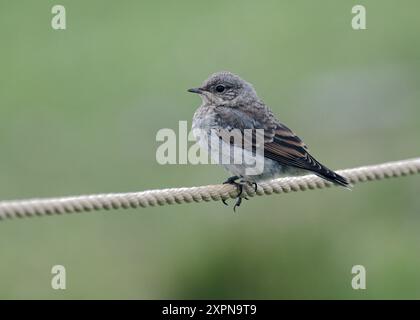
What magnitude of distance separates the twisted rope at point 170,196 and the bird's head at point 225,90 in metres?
1.29

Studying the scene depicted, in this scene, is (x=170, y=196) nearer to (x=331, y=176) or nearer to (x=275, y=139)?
(x=331, y=176)

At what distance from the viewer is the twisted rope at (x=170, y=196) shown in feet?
26.1

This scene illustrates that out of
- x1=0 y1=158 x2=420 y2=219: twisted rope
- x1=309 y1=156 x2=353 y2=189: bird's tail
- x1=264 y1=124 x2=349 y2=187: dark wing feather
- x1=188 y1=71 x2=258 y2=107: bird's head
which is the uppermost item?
x1=188 y1=71 x2=258 y2=107: bird's head

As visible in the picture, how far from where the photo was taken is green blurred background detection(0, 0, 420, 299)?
1300 centimetres

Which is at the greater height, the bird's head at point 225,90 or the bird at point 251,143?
the bird's head at point 225,90

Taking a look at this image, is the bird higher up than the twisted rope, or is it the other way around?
the bird

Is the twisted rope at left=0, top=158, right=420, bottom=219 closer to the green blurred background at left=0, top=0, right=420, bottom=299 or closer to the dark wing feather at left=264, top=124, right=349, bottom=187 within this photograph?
the dark wing feather at left=264, top=124, right=349, bottom=187

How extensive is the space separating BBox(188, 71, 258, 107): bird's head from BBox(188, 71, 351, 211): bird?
104 millimetres

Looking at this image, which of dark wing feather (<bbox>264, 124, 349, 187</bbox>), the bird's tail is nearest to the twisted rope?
the bird's tail

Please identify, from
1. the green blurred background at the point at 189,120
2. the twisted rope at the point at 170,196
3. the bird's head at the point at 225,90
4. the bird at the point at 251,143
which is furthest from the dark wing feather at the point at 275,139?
the green blurred background at the point at 189,120

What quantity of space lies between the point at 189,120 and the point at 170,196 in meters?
7.61

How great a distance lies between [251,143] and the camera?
404 inches

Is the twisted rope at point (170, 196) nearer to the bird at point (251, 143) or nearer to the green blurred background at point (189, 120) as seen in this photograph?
the bird at point (251, 143)

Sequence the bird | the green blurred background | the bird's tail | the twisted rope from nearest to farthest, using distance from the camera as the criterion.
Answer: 1. the twisted rope
2. the bird's tail
3. the bird
4. the green blurred background
